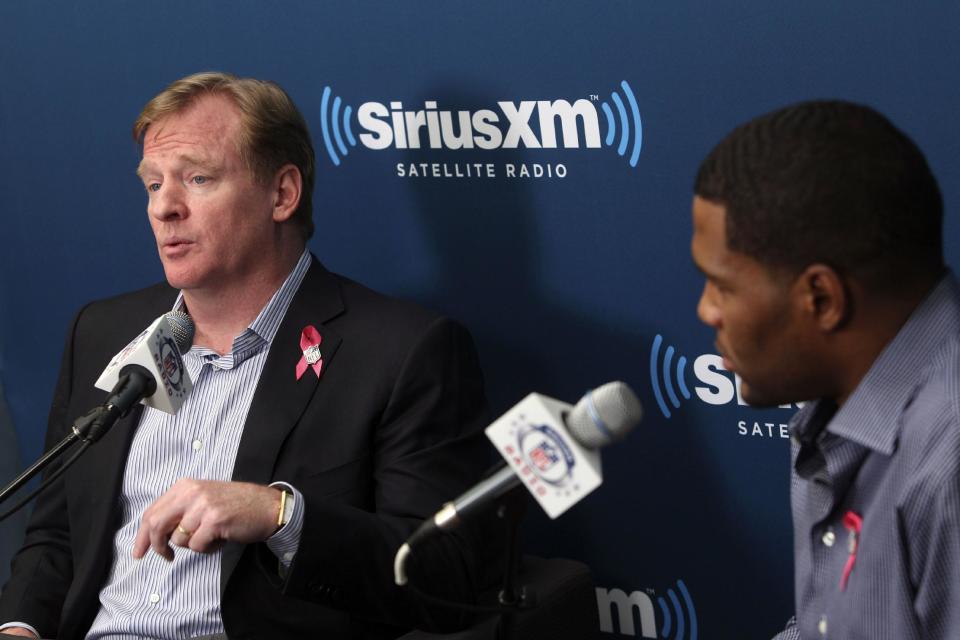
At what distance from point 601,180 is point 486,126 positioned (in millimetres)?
283

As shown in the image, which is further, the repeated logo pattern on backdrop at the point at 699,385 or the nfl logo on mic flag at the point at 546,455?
the repeated logo pattern on backdrop at the point at 699,385

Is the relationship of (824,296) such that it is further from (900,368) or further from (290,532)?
(290,532)

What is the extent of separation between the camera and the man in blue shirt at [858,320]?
144 cm

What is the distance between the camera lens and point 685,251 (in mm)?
2531

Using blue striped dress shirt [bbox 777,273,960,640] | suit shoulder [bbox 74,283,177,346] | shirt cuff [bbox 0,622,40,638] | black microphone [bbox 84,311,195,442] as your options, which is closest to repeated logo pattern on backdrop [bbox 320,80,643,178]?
suit shoulder [bbox 74,283,177,346]

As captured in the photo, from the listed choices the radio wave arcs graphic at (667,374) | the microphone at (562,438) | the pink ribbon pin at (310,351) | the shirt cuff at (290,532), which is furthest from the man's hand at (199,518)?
the radio wave arcs graphic at (667,374)

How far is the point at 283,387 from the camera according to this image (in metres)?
2.42

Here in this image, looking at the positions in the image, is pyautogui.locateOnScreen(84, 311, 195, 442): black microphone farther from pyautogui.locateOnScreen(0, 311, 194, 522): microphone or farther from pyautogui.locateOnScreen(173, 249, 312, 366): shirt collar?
pyautogui.locateOnScreen(173, 249, 312, 366): shirt collar

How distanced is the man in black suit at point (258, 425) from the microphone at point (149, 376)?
231 millimetres

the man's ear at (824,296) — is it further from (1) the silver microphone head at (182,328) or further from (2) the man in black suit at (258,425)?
(1) the silver microphone head at (182,328)

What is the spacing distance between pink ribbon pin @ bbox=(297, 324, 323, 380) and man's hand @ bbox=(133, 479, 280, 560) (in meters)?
0.42

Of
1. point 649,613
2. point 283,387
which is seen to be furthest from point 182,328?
point 649,613

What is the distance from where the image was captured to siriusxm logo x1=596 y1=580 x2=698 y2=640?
2.76m

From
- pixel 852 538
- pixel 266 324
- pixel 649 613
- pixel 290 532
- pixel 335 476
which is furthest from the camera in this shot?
pixel 649 613
